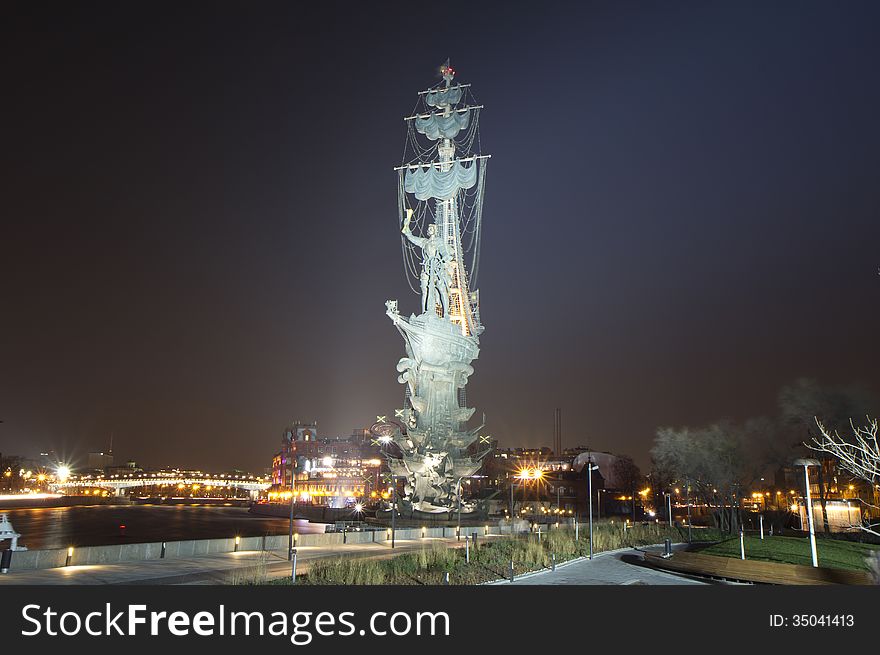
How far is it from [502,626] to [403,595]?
200 cm

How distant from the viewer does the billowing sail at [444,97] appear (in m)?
81.0

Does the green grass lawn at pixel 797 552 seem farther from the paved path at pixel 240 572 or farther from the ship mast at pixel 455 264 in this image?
the ship mast at pixel 455 264

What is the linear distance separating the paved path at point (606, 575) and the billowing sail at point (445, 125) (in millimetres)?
60065

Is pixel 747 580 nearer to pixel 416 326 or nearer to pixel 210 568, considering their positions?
pixel 210 568

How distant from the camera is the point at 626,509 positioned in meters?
136

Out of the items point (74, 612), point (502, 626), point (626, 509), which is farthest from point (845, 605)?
point (626, 509)

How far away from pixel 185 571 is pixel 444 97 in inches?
2747

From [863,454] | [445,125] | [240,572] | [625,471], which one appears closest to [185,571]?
[240,572]

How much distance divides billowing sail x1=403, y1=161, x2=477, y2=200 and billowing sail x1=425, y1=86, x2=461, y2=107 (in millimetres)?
9177

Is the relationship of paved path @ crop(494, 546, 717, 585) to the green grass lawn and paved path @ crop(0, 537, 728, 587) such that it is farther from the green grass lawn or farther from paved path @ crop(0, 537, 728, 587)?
the green grass lawn

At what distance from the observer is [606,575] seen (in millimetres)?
25031

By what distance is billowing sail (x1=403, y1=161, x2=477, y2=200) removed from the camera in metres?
75.5

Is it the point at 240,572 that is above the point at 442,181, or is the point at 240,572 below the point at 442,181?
below

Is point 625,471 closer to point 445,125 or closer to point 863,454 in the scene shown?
point 445,125
